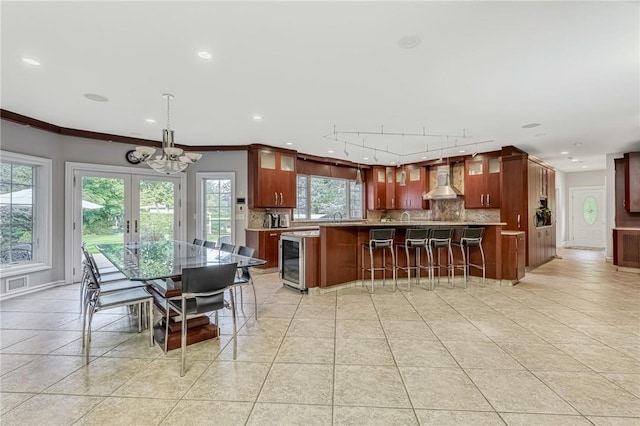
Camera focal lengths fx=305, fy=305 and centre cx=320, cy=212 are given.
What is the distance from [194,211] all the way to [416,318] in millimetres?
4901

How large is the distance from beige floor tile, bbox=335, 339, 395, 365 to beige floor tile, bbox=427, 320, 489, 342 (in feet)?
2.16

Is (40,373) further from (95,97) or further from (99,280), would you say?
(95,97)

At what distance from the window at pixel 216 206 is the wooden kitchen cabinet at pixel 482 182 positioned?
5.40 m

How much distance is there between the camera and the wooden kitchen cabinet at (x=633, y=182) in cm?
643

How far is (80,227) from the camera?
17.3 ft

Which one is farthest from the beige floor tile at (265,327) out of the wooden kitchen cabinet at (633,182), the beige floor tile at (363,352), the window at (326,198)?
the wooden kitchen cabinet at (633,182)

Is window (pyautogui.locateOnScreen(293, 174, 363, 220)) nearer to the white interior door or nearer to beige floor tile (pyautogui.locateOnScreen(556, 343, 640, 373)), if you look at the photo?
beige floor tile (pyautogui.locateOnScreen(556, 343, 640, 373))

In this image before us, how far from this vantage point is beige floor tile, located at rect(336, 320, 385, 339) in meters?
3.06

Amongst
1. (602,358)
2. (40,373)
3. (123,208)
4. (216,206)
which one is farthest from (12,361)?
(602,358)

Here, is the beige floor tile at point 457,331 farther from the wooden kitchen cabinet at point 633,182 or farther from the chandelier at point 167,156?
the wooden kitchen cabinet at point 633,182

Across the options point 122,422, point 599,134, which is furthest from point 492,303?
point 122,422

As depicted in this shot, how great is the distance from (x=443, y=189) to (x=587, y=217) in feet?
22.9

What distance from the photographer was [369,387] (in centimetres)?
218

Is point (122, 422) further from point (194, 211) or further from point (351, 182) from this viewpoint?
point (351, 182)
